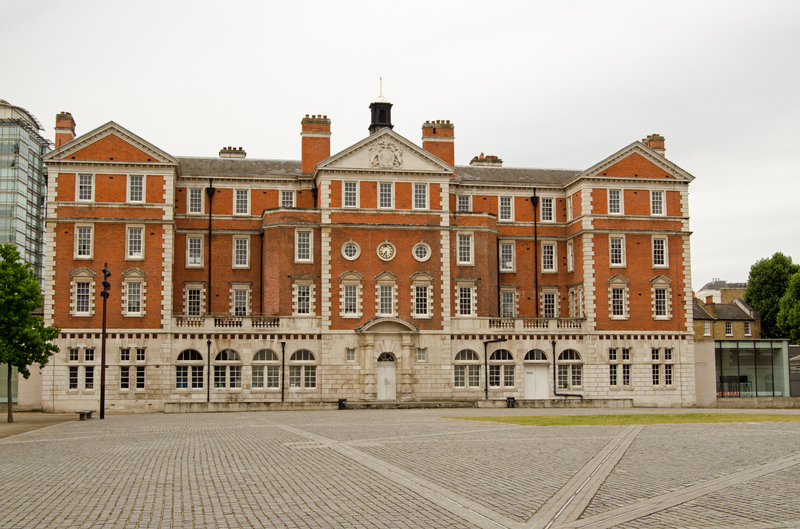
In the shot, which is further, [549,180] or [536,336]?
[549,180]

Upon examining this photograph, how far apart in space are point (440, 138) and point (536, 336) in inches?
578

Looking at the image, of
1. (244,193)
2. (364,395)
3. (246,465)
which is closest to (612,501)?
(246,465)

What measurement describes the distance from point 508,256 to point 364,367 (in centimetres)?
1298

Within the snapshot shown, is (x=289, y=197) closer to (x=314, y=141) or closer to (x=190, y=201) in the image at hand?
(x=314, y=141)

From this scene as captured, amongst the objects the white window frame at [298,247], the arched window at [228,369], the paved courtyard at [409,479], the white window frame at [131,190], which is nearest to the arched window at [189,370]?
the arched window at [228,369]

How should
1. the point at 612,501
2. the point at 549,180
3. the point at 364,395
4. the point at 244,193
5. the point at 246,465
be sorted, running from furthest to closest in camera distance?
1. the point at 549,180
2. the point at 244,193
3. the point at 364,395
4. the point at 246,465
5. the point at 612,501

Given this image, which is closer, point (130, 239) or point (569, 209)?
point (130, 239)

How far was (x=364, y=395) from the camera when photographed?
161 feet

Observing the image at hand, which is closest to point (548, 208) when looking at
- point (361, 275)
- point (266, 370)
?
point (361, 275)

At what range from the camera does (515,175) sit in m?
57.8

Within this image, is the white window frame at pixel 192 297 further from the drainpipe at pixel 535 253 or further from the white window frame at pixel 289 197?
the drainpipe at pixel 535 253

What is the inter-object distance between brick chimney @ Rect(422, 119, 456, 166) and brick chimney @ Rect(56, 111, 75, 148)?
22.5m

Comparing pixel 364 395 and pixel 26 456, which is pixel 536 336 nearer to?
pixel 364 395

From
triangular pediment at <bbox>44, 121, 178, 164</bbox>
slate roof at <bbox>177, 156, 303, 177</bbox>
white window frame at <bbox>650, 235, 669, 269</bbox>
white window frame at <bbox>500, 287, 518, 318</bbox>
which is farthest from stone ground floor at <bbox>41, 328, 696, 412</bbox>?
A: slate roof at <bbox>177, 156, 303, 177</bbox>
